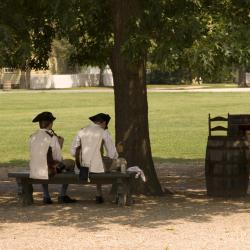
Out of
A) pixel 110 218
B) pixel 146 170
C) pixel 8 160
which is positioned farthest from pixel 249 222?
pixel 8 160

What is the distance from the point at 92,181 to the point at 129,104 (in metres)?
1.99

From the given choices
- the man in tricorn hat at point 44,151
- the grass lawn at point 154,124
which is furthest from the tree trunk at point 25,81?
the man in tricorn hat at point 44,151

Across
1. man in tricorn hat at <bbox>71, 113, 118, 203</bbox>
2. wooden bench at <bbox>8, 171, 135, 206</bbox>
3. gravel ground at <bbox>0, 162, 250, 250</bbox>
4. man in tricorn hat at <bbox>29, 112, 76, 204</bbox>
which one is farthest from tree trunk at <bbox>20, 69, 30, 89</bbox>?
man in tricorn hat at <bbox>71, 113, 118, 203</bbox>

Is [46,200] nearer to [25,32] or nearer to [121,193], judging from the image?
[121,193]

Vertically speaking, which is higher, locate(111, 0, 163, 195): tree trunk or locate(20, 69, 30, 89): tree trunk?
locate(111, 0, 163, 195): tree trunk

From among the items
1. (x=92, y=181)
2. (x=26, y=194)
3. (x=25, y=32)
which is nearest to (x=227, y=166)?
(x=92, y=181)

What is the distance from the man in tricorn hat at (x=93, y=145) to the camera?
12773mm

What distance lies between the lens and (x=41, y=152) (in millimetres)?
12977

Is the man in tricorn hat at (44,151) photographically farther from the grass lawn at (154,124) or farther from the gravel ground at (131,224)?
the grass lawn at (154,124)

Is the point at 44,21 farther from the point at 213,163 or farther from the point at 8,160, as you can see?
the point at 8,160

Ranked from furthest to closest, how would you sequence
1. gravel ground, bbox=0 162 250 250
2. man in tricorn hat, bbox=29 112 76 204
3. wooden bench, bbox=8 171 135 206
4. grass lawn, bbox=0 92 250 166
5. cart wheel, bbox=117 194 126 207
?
grass lawn, bbox=0 92 250 166 → cart wheel, bbox=117 194 126 207 → man in tricorn hat, bbox=29 112 76 204 → wooden bench, bbox=8 171 135 206 → gravel ground, bbox=0 162 250 250

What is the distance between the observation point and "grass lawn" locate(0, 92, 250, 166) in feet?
78.6

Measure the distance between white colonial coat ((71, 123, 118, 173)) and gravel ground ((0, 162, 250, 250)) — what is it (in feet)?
2.12

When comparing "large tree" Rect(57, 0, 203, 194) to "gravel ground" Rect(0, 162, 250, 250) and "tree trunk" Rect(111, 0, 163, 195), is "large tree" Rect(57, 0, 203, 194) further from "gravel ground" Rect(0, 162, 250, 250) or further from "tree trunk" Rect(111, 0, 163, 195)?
"gravel ground" Rect(0, 162, 250, 250)
